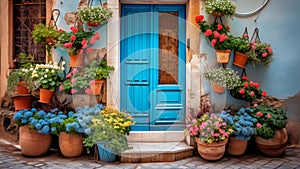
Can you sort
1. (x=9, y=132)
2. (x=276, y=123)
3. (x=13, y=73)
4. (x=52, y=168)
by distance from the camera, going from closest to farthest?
(x=52, y=168) → (x=276, y=123) → (x=13, y=73) → (x=9, y=132)

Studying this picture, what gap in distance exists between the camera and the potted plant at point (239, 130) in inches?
199

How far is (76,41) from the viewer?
5230 mm

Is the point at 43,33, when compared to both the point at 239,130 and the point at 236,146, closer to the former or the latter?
the point at 239,130

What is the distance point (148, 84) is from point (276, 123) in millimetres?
2068

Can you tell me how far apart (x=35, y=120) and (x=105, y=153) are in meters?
1.13

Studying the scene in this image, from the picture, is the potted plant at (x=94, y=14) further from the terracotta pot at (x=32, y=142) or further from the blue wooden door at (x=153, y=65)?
the terracotta pot at (x=32, y=142)

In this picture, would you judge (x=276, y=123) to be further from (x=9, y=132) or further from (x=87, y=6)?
(x=9, y=132)

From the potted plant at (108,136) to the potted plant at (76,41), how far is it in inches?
40.9

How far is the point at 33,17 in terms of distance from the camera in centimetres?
583

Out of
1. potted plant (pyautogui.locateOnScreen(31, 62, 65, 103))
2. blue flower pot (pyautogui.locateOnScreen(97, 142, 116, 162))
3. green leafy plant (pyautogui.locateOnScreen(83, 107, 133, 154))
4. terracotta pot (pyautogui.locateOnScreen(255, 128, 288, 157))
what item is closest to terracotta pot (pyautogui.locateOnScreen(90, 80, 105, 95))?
green leafy plant (pyautogui.locateOnScreen(83, 107, 133, 154))

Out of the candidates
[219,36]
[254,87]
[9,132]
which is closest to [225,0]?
[219,36]

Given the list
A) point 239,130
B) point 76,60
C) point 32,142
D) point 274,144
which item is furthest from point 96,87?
point 274,144

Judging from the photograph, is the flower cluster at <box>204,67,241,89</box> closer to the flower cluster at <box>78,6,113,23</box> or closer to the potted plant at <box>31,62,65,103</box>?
the flower cluster at <box>78,6,113,23</box>

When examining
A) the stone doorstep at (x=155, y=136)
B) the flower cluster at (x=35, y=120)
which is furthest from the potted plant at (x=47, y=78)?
the stone doorstep at (x=155, y=136)
